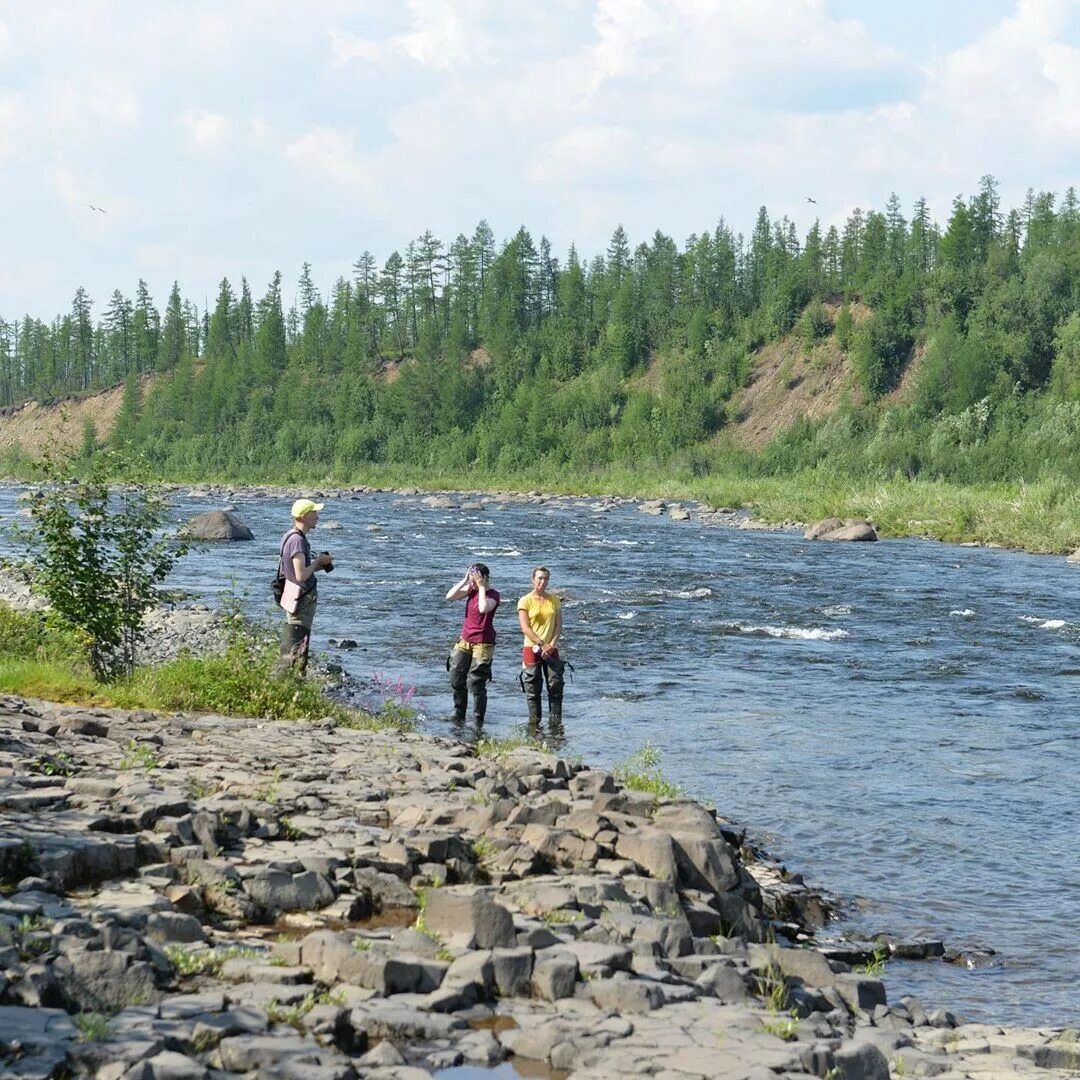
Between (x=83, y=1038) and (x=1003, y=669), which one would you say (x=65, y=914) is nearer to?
(x=83, y=1038)

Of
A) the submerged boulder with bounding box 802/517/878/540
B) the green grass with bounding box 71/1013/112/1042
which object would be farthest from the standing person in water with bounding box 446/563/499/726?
the submerged boulder with bounding box 802/517/878/540

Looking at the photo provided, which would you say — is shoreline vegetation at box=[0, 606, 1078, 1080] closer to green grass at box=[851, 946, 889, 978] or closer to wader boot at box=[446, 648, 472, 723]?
green grass at box=[851, 946, 889, 978]

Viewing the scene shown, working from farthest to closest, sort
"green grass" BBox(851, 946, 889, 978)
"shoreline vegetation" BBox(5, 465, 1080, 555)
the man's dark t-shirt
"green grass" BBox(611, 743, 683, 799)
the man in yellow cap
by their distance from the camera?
1. "shoreline vegetation" BBox(5, 465, 1080, 555)
2. the man's dark t-shirt
3. the man in yellow cap
4. "green grass" BBox(611, 743, 683, 799)
5. "green grass" BBox(851, 946, 889, 978)

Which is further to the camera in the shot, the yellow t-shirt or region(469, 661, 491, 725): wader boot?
the yellow t-shirt

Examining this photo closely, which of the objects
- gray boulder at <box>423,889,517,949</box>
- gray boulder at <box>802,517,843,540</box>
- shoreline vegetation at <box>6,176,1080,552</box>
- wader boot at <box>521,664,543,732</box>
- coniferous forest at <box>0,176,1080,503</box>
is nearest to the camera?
gray boulder at <box>423,889,517,949</box>

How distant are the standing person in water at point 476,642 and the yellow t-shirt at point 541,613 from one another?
0.38 metres

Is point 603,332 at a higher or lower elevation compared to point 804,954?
higher

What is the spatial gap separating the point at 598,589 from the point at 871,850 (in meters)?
19.0

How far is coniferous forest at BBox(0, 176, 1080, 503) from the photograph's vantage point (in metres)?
78.2

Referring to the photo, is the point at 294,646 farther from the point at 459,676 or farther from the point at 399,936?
the point at 399,936

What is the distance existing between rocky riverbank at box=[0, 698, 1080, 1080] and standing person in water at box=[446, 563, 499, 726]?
460cm

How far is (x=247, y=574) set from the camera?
3250cm

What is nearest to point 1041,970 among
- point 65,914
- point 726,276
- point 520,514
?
point 65,914

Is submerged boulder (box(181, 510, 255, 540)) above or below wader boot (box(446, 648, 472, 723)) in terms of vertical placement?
above
